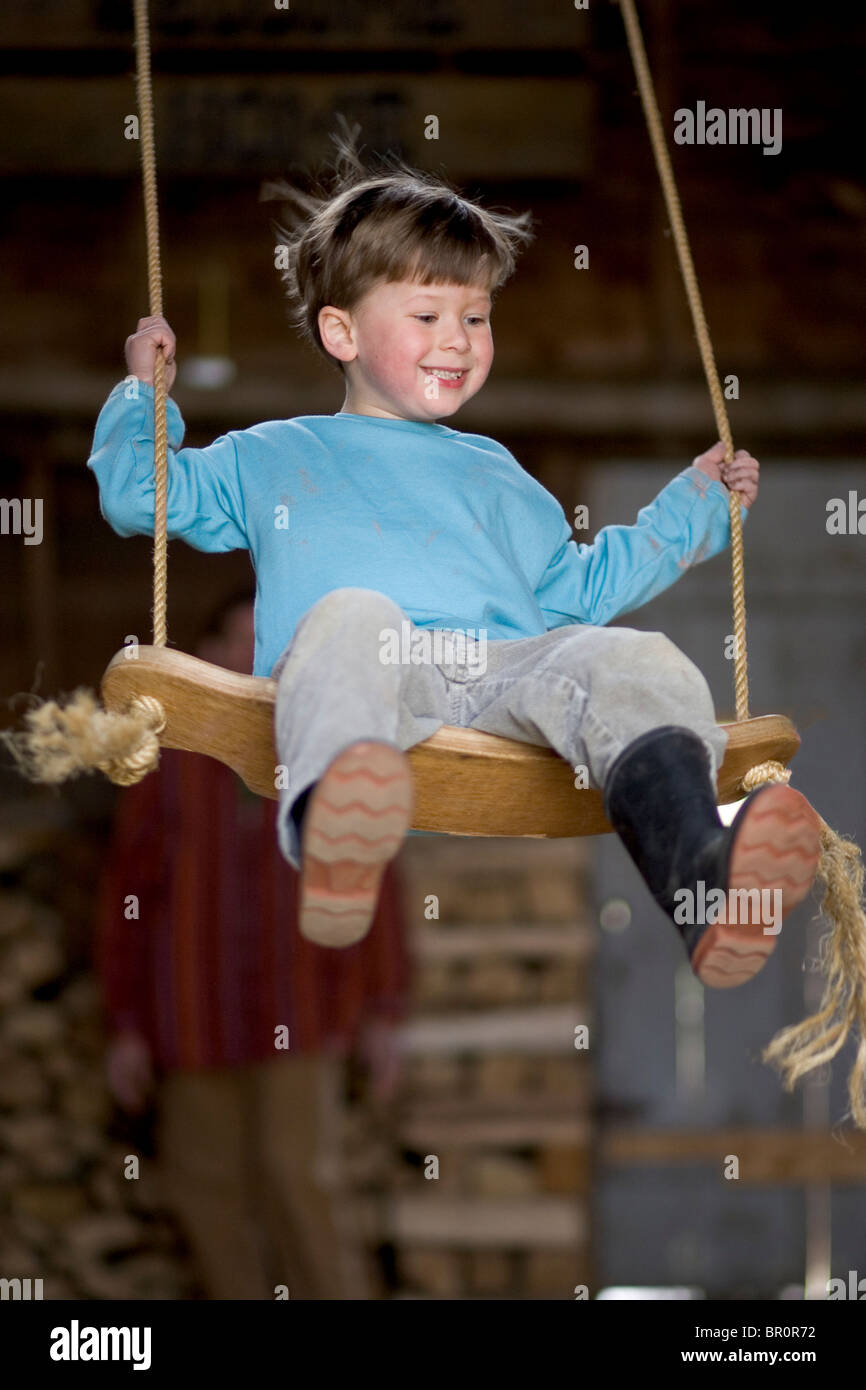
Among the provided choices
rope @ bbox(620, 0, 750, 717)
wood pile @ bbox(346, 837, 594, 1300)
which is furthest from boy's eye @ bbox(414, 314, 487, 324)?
wood pile @ bbox(346, 837, 594, 1300)

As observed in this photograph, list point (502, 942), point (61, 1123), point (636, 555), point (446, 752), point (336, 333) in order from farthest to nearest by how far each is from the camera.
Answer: point (502, 942) < point (61, 1123) < point (636, 555) < point (336, 333) < point (446, 752)

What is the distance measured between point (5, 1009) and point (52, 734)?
2482mm

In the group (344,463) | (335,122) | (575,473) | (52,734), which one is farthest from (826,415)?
(52,734)

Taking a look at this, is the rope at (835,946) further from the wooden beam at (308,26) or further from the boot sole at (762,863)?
the wooden beam at (308,26)

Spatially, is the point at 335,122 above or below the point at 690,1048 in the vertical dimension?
above

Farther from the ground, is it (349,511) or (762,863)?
(349,511)

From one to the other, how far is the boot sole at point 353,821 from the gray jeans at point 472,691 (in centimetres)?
3

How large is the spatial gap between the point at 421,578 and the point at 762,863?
506 mm

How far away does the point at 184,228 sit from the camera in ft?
14.1

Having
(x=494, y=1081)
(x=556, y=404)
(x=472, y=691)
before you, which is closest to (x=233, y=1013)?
(x=494, y=1081)

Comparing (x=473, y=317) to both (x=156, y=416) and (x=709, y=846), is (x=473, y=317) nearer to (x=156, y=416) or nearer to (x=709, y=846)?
(x=156, y=416)

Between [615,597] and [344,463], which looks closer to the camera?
[344,463]

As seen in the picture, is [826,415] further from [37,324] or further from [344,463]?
[344,463]

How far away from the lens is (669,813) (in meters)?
1.56
